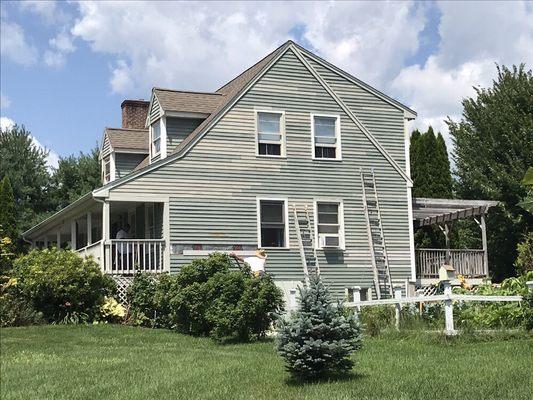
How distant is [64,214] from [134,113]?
20.6ft

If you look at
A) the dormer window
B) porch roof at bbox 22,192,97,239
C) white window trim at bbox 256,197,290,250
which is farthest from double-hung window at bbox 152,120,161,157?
white window trim at bbox 256,197,290,250

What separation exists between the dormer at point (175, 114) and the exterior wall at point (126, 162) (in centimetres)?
294

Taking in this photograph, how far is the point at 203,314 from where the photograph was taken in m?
17.0

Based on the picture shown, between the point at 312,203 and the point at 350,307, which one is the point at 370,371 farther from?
the point at 312,203

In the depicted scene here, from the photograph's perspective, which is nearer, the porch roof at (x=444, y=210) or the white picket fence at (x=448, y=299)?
the white picket fence at (x=448, y=299)

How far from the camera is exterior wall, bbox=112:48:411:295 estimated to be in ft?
79.2

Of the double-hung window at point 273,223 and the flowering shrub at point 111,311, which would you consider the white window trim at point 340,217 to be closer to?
the double-hung window at point 273,223

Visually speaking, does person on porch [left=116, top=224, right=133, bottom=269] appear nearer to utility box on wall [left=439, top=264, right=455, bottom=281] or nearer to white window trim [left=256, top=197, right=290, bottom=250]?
white window trim [left=256, top=197, right=290, bottom=250]

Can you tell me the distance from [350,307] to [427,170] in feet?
67.9

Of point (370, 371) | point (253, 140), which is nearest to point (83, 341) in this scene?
point (370, 371)

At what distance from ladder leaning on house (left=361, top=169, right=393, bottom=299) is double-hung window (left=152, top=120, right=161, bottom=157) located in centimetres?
675

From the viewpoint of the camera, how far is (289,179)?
25.5 meters

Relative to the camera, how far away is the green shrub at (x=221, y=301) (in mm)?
15867

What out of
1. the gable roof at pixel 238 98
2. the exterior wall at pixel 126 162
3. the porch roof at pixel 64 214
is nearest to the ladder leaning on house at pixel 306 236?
the gable roof at pixel 238 98
